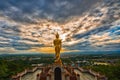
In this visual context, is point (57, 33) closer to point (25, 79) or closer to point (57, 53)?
point (57, 53)

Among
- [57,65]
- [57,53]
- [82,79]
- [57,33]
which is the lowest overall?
[82,79]

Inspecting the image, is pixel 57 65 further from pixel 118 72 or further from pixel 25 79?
pixel 118 72

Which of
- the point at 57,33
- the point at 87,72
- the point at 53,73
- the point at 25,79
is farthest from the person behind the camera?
the point at 87,72

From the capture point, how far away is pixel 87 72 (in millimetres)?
32094

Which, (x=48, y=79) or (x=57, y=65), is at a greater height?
(x=57, y=65)

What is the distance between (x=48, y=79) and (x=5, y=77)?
10.3 meters

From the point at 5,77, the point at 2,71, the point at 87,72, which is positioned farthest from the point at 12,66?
the point at 87,72

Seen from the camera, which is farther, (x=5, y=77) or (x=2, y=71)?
(x=2, y=71)

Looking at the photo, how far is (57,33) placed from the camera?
20141mm

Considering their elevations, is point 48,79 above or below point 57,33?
below

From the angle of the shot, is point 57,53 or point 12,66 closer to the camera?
point 57,53

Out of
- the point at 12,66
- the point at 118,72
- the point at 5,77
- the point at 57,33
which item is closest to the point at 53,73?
the point at 57,33

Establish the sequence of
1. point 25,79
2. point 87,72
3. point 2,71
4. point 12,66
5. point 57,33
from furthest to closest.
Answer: point 12,66, point 87,72, point 2,71, point 25,79, point 57,33

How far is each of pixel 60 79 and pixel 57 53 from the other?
2.71 metres
